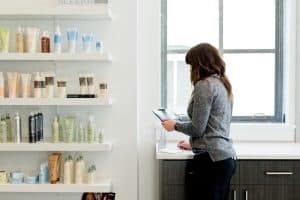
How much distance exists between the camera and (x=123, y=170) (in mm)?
3426

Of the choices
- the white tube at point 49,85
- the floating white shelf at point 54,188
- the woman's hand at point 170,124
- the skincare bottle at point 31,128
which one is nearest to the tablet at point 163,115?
the woman's hand at point 170,124

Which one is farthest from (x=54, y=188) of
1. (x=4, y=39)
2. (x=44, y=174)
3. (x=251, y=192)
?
(x=251, y=192)

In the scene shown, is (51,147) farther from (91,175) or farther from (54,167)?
(91,175)

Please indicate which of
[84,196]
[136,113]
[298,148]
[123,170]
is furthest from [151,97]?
[298,148]

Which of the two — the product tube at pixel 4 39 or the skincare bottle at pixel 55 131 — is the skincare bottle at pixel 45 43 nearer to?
the product tube at pixel 4 39

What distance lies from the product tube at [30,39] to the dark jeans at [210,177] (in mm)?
1321

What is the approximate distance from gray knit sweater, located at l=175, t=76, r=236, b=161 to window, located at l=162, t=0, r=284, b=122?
94 centimetres

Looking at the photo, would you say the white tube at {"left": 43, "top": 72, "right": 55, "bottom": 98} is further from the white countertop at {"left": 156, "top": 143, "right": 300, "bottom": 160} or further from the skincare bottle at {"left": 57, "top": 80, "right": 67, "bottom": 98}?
the white countertop at {"left": 156, "top": 143, "right": 300, "bottom": 160}

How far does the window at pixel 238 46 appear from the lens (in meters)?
3.75

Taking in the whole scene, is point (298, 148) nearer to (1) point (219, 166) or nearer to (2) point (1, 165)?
(1) point (219, 166)

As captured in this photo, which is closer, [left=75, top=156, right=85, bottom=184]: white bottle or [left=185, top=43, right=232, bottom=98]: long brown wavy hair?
[left=185, top=43, right=232, bottom=98]: long brown wavy hair

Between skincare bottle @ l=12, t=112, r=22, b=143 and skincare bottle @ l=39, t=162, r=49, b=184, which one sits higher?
skincare bottle @ l=12, t=112, r=22, b=143

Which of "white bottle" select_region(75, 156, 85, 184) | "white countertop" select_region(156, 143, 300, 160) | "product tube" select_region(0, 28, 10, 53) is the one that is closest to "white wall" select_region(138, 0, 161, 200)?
"white countertop" select_region(156, 143, 300, 160)

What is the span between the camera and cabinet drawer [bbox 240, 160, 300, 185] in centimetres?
304
